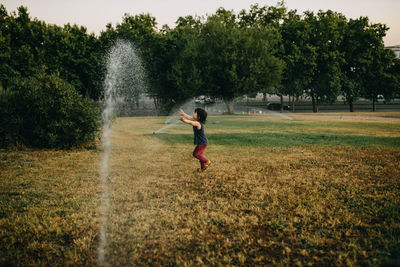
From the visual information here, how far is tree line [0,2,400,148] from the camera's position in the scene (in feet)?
126

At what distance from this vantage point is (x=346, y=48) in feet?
147

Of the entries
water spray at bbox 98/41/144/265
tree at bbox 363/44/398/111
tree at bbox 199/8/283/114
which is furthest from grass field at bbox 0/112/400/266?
tree at bbox 363/44/398/111

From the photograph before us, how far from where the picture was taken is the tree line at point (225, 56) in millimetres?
38344

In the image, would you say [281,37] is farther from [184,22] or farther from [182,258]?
[182,258]

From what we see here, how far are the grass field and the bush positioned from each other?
2143 millimetres

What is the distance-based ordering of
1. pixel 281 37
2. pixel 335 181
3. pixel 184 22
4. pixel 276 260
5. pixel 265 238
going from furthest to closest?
pixel 184 22
pixel 281 37
pixel 335 181
pixel 265 238
pixel 276 260

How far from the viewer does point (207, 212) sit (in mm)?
4715

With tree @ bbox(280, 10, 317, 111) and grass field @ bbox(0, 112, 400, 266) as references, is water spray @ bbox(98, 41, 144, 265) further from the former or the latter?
grass field @ bbox(0, 112, 400, 266)

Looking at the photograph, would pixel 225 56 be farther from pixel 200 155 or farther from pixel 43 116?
pixel 200 155

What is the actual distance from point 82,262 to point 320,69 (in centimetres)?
4898

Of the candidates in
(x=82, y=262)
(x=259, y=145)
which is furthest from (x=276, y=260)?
(x=259, y=145)

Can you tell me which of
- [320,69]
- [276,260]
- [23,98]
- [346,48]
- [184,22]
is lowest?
[276,260]

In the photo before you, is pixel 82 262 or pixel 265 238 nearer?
Answer: pixel 82 262

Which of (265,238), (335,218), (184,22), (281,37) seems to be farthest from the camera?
(184,22)
